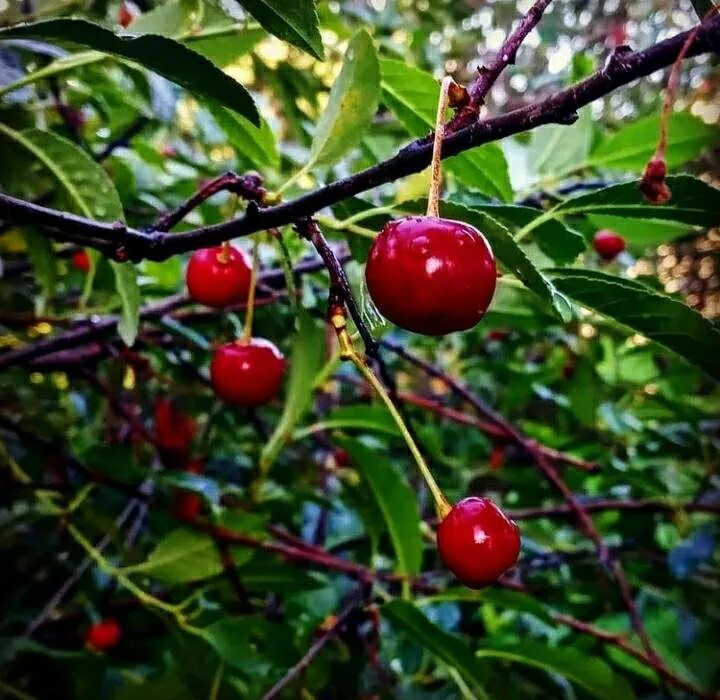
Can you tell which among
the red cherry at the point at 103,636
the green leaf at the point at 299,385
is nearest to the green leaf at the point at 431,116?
the green leaf at the point at 299,385

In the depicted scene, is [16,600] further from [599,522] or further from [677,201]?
[599,522]

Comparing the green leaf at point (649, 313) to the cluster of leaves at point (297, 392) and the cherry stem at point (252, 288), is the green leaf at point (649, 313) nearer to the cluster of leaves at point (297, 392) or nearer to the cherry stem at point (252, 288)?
the cluster of leaves at point (297, 392)

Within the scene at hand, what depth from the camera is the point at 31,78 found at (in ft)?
→ 2.17

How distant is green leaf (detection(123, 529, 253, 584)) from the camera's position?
95 centimetres

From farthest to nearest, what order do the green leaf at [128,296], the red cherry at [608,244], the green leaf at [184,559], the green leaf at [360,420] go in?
1. the red cherry at [608,244]
2. the green leaf at [360,420]
3. the green leaf at [184,559]
4. the green leaf at [128,296]

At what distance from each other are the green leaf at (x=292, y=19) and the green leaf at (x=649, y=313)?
0.86 ft

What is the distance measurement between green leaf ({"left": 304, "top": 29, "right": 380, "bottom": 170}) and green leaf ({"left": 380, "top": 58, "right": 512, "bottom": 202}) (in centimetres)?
10

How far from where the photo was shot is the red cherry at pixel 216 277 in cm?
77

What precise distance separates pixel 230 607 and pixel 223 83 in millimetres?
Answer: 927

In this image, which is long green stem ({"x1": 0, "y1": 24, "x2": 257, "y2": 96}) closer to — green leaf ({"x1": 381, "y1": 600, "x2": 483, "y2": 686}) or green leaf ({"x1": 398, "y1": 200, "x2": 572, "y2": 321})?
green leaf ({"x1": 398, "y1": 200, "x2": 572, "y2": 321})

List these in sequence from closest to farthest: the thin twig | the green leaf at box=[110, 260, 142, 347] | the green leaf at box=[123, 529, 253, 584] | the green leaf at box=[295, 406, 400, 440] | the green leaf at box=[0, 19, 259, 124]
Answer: the green leaf at box=[0, 19, 259, 124] → the green leaf at box=[110, 260, 142, 347] → the thin twig → the green leaf at box=[123, 529, 253, 584] → the green leaf at box=[295, 406, 400, 440]

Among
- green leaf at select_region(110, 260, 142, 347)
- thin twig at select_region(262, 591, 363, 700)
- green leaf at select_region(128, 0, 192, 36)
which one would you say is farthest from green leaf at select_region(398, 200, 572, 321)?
thin twig at select_region(262, 591, 363, 700)

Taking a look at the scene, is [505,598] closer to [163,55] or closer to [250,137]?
[250,137]

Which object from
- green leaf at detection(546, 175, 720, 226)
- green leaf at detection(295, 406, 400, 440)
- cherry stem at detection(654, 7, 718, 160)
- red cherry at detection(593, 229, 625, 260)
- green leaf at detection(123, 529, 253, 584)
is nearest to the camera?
cherry stem at detection(654, 7, 718, 160)
